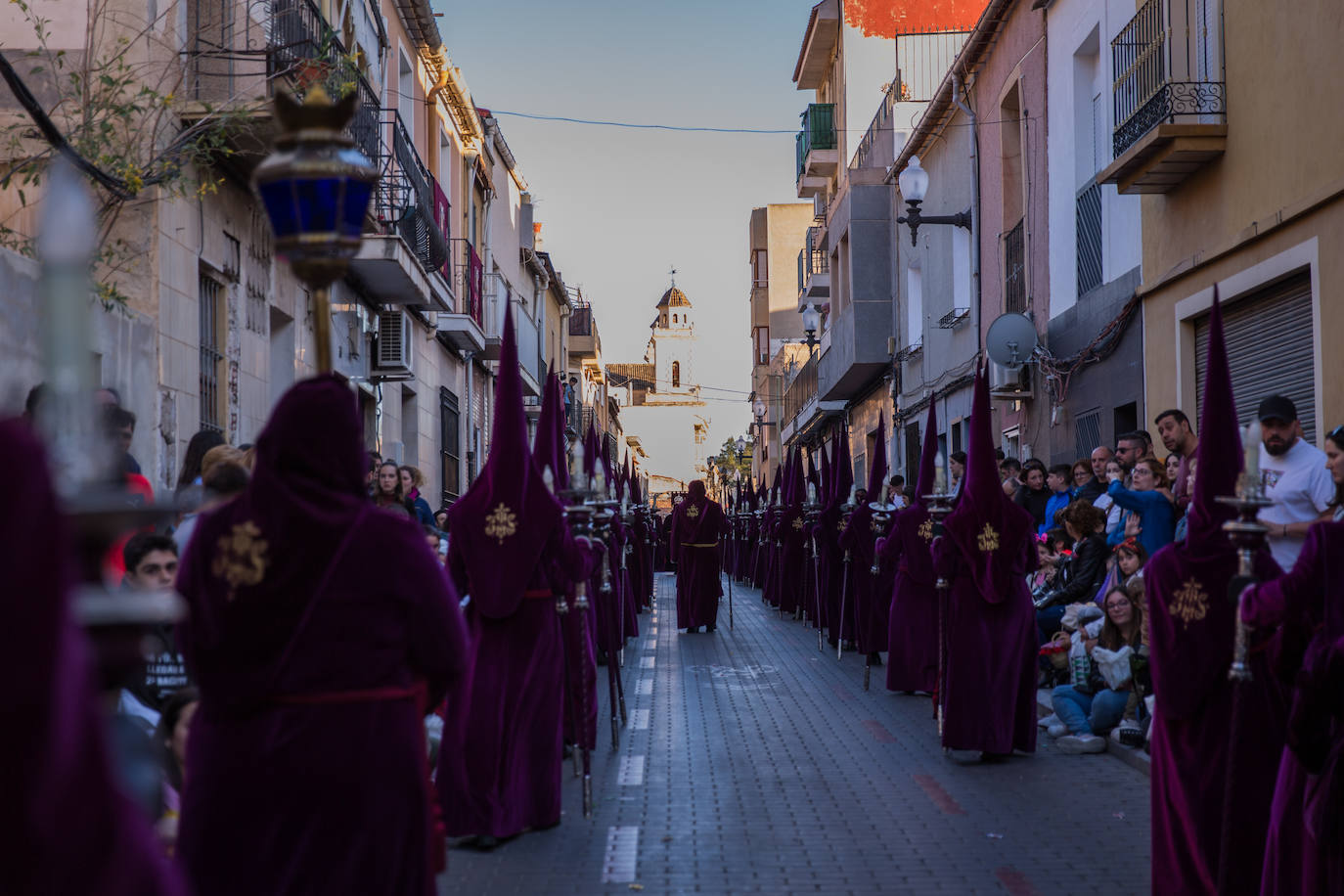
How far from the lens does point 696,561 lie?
21828 millimetres

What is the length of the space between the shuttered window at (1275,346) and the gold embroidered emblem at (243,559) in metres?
9.60

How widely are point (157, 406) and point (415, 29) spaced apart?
12985mm

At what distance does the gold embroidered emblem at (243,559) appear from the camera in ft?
13.5

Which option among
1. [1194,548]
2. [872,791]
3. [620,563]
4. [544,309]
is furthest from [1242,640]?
[544,309]

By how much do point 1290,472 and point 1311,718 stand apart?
388 centimetres

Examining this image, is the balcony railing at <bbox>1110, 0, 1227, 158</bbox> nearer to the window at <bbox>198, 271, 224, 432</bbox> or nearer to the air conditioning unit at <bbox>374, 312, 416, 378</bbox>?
the window at <bbox>198, 271, 224, 432</bbox>

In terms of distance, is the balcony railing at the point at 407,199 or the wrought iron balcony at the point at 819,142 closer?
the balcony railing at the point at 407,199

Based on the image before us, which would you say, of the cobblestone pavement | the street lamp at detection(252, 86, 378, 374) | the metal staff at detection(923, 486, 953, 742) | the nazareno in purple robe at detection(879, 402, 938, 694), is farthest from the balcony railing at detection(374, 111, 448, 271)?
the street lamp at detection(252, 86, 378, 374)

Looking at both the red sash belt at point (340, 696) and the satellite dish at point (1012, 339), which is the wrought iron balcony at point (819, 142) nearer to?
the satellite dish at point (1012, 339)

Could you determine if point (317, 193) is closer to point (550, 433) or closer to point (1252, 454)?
point (1252, 454)

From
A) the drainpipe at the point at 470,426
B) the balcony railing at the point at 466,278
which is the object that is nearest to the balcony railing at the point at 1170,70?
the balcony railing at the point at 466,278

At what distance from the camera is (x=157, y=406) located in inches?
475

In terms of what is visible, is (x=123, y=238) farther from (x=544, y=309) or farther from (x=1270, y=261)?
(x=544, y=309)

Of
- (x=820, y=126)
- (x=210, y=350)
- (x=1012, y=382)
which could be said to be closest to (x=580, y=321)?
(x=820, y=126)
